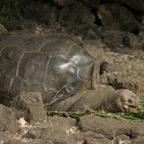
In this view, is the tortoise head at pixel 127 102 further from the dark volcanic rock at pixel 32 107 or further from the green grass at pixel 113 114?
the dark volcanic rock at pixel 32 107

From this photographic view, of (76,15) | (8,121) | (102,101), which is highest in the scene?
(8,121)

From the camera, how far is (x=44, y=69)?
162 inches

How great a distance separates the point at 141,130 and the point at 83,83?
35.3 inches

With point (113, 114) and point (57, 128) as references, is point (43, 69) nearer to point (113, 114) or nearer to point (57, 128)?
point (113, 114)

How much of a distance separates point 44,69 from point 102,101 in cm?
50

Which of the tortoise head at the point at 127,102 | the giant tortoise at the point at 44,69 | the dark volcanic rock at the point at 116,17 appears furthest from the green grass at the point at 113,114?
the dark volcanic rock at the point at 116,17

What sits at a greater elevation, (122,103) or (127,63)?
(122,103)

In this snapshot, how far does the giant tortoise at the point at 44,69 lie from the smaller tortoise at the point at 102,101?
2 centimetres

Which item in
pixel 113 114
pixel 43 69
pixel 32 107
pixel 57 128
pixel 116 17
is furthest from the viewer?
pixel 116 17

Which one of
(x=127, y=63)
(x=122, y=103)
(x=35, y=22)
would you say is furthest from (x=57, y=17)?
(x=122, y=103)

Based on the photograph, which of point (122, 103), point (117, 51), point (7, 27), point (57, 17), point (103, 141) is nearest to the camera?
point (103, 141)

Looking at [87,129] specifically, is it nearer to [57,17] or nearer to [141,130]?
[141,130]

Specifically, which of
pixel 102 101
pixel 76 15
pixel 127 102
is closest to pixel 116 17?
pixel 76 15

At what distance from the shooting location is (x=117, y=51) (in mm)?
5398
